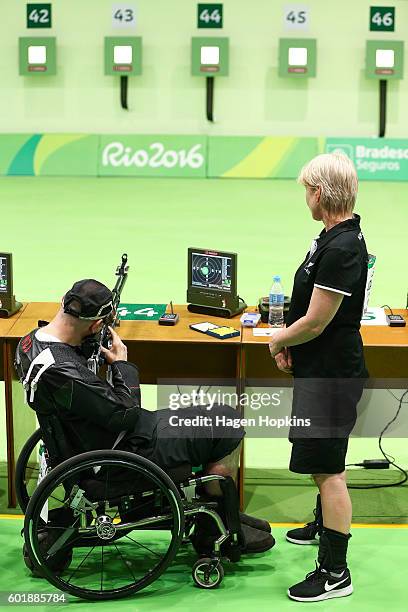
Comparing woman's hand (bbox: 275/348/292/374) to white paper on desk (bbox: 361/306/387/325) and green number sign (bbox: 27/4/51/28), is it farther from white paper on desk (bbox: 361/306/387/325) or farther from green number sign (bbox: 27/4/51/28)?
green number sign (bbox: 27/4/51/28)

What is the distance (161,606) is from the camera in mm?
4039

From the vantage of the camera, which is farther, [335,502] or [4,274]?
[4,274]

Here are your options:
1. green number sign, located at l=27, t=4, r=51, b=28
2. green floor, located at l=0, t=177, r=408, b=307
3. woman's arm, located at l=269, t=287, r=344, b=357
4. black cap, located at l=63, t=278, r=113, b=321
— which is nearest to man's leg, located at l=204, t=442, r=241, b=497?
woman's arm, located at l=269, t=287, r=344, b=357

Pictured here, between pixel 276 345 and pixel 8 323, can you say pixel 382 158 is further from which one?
pixel 276 345

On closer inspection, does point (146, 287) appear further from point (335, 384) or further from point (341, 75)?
point (341, 75)

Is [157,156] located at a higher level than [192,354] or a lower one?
higher

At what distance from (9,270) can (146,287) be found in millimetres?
3359

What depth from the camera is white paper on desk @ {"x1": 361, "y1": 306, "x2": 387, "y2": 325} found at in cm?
529

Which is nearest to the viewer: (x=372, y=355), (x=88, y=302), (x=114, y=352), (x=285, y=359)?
(x=88, y=302)

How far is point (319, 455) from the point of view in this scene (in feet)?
13.3

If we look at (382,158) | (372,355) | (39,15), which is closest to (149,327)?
(372,355)

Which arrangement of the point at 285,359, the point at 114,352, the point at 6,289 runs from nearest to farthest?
1. the point at 285,359
2. the point at 114,352
3. the point at 6,289

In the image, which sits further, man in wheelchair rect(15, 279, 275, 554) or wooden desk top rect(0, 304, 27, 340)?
wooden desk top rect(0, 304, 27, 340)

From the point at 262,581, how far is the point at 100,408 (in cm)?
104
